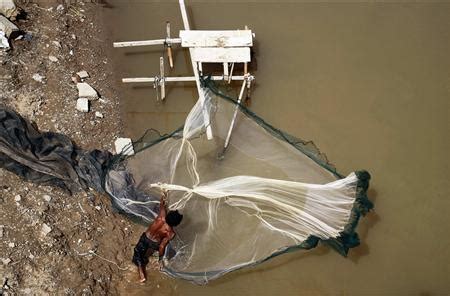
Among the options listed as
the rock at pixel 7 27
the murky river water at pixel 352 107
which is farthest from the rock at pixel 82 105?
the rock at pixel 7 27

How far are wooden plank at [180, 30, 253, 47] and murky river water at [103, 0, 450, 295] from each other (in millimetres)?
543

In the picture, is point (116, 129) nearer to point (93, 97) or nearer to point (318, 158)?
point (93, 97)

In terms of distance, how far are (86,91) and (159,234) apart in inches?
83.2

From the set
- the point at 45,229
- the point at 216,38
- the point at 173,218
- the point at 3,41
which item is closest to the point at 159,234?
the point at 173,218

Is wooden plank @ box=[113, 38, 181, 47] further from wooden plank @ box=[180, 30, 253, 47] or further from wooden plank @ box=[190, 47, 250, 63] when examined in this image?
wooden plank @ box=[190, 47, 250, 63]

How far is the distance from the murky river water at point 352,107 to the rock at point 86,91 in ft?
1.29

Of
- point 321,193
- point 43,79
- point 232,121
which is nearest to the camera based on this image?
point 321,193

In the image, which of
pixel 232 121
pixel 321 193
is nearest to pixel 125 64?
pixel 232 121

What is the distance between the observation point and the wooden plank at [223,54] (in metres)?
5.98

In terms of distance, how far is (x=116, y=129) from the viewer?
6086mm

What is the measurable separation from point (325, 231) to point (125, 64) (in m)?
3.24

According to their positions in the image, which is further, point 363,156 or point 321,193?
point 363,156

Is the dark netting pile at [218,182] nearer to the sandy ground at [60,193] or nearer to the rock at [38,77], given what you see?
the sandy ground at [60,193]

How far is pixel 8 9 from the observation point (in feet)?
19.9
